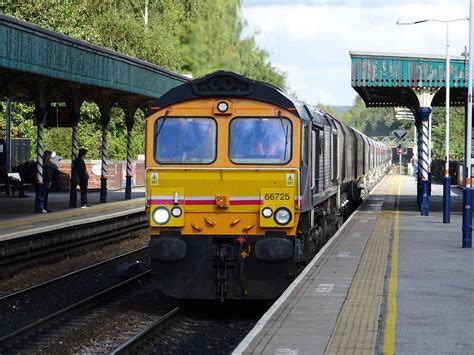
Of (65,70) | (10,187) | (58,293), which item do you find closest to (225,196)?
(58,293)

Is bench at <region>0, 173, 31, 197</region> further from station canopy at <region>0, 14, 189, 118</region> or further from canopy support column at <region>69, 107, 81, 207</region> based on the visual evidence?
canopy support column at <region>69, 107, 81, 207</region>

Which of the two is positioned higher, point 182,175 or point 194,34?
point 194,34

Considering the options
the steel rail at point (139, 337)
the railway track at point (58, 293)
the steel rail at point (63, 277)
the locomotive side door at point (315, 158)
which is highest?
the locomotive side door at point (315, 158)

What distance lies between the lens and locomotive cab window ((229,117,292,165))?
12344mm

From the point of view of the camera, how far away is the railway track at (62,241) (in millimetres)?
17078

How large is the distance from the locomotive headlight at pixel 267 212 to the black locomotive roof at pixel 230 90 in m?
1.38

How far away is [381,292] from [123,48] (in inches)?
1613

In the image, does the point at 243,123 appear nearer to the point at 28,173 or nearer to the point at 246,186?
the point at 246,186

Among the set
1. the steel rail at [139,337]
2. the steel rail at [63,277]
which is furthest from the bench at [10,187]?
the steel rail at [139,337]

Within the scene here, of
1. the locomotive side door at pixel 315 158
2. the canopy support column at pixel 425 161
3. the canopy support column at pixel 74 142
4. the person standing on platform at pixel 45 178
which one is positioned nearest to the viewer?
the locomotive side door at pixel 315 158

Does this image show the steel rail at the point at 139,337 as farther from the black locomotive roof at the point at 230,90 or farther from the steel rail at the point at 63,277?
the steel rail at the point at 63,277

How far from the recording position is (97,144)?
54156 millimetres

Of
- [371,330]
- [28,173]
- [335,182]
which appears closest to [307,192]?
[371,330]

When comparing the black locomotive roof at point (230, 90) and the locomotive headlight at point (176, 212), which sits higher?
the black locomotive roof at point (230, 90)
